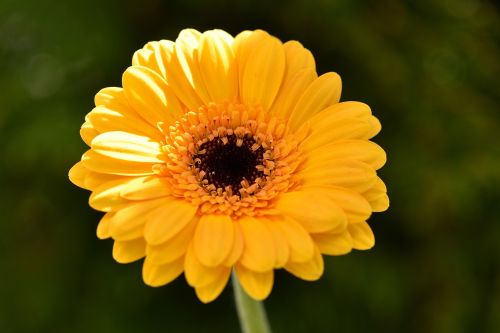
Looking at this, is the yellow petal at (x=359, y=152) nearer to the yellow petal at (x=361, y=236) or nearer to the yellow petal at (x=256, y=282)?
the yellow petal at (x=361, y=236)

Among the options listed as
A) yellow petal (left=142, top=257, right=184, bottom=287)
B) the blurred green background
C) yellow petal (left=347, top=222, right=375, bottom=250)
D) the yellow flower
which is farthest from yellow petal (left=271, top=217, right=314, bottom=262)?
the blurred green background


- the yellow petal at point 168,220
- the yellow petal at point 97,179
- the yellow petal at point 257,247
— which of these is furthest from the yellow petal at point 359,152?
the yellow petal at point 97,179

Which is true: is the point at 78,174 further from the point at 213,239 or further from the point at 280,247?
the point at 280,247

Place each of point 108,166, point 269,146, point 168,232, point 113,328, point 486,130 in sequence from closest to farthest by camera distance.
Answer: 1. point 168,232
2. point 108,166
3. point 269,146
4. point 486,130
5. point 113,328

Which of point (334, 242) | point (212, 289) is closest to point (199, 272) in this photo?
point (212, 289)

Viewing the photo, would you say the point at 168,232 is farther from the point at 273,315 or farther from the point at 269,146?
the point at 273,315

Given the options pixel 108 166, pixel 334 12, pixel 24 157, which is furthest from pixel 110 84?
pixel 108 166
